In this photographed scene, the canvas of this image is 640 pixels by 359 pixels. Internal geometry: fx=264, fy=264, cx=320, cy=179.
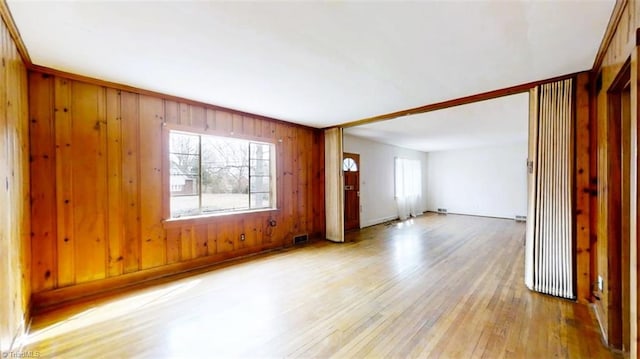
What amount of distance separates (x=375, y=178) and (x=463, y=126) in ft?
8.75

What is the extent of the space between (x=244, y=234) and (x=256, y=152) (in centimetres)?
142

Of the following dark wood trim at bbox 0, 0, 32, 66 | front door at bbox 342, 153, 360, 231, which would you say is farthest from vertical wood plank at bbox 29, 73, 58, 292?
front door at bbox 342, 153, 360, 231

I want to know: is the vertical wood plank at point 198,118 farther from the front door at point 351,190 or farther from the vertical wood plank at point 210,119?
the front door at point 351,190

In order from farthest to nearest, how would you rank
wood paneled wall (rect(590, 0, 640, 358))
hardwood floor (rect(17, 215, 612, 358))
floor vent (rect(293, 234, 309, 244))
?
1. floor vent (rect(293, 234, 309, 244))
2. hardwood floor (rect(17, 215, 612, 358))
3. wood paneled wall (rect(590, 0, 640, 358))

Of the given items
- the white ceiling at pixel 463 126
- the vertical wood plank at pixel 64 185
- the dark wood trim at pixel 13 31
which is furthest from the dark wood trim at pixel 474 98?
the dark wood trim at pixel 13 31

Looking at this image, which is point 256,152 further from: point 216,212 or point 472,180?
→ point 472,180

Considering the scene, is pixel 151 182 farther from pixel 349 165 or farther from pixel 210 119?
pixel 349 165

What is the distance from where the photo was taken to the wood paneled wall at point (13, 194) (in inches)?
69.9

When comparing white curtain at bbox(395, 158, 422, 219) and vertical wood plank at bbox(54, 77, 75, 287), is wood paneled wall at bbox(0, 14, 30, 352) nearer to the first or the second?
vertical wood plank at bbox(54, 77, 75, 287)

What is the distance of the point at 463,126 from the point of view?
548cm

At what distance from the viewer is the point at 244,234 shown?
437cm

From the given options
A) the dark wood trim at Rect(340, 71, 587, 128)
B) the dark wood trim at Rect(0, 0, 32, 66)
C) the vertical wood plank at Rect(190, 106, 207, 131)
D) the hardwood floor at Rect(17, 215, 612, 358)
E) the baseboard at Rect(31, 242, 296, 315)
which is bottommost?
the hardwood floor at Rect(17, 215, 612, 358)

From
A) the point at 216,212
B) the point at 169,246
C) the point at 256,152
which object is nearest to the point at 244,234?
the point at 216,212

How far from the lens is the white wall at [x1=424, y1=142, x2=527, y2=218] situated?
7906 mm
